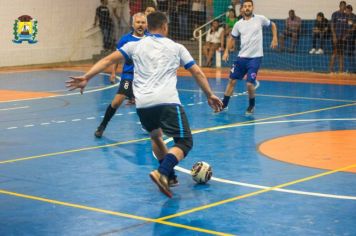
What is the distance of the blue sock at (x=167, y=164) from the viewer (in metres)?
8.66

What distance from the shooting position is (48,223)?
25.4 ft

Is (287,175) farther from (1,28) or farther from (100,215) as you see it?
(1,28)

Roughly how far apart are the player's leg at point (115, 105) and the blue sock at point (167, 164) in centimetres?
462

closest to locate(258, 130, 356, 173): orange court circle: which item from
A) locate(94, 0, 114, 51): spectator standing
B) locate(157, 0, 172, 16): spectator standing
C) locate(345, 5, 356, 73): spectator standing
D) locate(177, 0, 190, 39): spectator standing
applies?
locate(345, 5, 356, 73): spectator standing

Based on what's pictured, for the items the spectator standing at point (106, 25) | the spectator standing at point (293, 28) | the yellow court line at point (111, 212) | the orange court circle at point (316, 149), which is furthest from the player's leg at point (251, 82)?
the spectator standing at point (106, 25)

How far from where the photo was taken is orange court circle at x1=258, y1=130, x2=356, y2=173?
1098 cm

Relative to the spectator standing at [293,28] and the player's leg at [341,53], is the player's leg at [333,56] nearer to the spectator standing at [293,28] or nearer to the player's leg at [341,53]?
the player's leg at [341,53]

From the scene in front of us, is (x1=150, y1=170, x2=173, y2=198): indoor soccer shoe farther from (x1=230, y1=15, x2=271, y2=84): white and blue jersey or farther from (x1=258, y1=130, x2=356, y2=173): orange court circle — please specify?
(x1=230, y1=15, x2=271, y2=84): white and blue jersey

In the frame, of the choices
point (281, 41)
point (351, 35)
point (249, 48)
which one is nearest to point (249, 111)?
point (249, 48)

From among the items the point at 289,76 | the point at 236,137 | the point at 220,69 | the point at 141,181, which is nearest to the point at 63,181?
the point at 141,181

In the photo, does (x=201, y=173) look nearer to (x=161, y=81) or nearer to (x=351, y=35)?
(x=161, y=81)

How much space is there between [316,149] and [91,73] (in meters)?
4.63

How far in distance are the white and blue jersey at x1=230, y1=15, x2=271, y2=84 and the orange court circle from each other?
339 centimetres

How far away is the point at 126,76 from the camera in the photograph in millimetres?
13648
